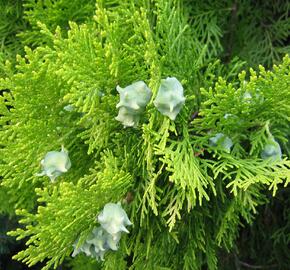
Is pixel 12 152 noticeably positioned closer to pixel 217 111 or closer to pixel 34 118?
pixel 34 118

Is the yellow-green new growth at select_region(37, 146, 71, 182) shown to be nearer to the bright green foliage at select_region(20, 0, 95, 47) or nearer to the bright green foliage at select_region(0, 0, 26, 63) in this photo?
the bright green foliage at select_region(20, 0, 95, 47)

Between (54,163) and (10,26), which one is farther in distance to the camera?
(10,26)

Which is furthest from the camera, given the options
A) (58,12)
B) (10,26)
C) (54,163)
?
(10,26)

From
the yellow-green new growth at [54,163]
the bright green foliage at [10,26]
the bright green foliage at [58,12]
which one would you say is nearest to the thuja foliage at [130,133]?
the yellow-green new growth at [54,163]

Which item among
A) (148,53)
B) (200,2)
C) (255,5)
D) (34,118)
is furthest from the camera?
(255,5)

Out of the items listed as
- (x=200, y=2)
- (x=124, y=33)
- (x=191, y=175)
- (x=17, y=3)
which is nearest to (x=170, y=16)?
(x=124, y=33)

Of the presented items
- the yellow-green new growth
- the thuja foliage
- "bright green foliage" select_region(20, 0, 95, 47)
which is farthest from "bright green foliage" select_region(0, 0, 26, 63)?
the yellow-green new growth

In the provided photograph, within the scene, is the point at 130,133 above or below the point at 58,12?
below

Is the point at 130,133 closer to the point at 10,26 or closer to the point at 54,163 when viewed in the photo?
the point at 54,163

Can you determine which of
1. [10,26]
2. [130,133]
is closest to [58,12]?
[10,26]

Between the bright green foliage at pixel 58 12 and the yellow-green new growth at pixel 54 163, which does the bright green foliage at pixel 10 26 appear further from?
the yellow-green new growth at pixel 54 163

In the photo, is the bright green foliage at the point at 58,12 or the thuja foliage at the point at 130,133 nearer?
the thuja foliage at the point at 130,133
